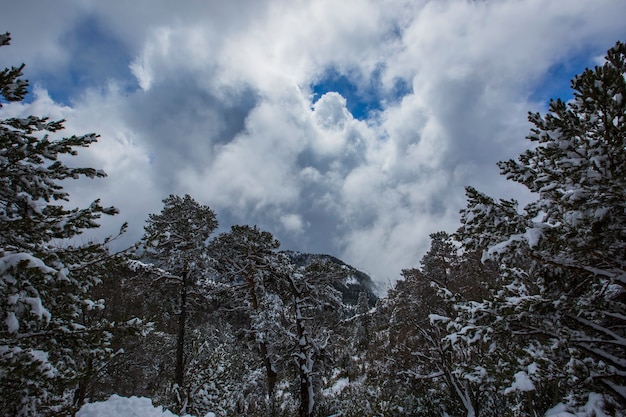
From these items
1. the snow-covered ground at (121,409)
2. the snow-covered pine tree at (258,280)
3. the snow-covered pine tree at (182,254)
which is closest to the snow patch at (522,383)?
the snow-covered pine tree at (258,280)

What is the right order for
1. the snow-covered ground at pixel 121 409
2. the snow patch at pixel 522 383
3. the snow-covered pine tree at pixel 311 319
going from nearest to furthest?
the snow patch at pixel 522 383
the snow-covered ground at pixel 121 409
the snow-covered pine tree at pixel 311 319

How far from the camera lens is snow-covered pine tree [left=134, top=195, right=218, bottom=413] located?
14.6 metres

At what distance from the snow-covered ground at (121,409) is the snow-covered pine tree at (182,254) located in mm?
3063

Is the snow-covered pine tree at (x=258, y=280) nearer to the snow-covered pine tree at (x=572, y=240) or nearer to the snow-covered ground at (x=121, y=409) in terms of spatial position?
the snow-covered ground at (x=121, y=409)

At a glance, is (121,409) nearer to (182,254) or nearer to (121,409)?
(121,409)

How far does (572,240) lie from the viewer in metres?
4.78

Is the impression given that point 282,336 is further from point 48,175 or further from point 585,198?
point 585,198

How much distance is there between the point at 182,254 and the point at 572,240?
13.8 meters

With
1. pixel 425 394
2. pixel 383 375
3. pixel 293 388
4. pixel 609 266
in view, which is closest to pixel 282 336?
pixel 293 388

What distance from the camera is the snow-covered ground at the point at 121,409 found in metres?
9.88

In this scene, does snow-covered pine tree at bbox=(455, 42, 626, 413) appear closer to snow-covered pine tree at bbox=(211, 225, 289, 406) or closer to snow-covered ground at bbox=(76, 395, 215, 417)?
snow-covered pine tree at bbox=(211, 225, 289, 406)

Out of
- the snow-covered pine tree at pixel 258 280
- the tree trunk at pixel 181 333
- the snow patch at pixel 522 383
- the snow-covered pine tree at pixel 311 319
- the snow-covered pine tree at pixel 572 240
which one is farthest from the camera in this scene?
the tree trunk at pixel 181 333

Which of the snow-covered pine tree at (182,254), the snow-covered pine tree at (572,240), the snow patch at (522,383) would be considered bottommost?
the snow patch at (522,383)

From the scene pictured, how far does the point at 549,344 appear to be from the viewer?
21.0 ft
